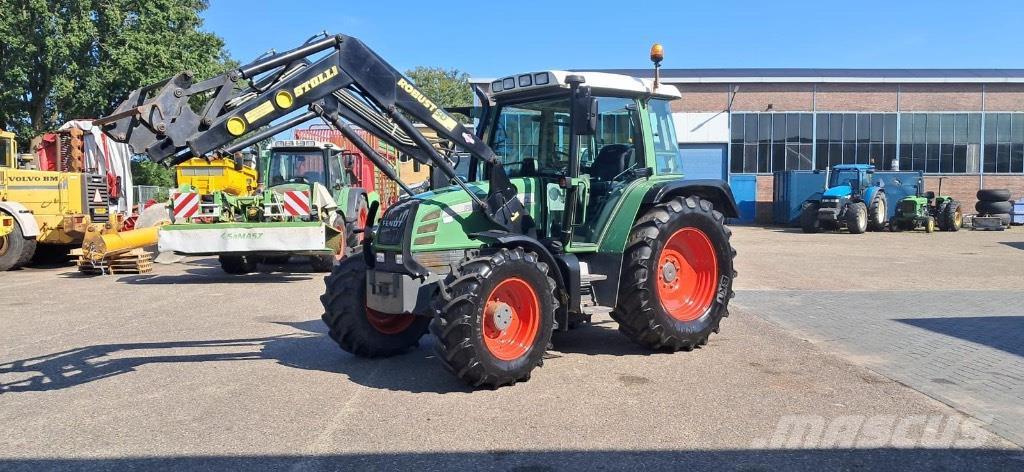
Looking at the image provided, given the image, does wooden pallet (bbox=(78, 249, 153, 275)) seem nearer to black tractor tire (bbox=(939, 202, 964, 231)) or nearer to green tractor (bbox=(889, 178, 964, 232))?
green tractor (bbox=(889, 178, 964, 232))

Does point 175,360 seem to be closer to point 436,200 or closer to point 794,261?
point 436,200

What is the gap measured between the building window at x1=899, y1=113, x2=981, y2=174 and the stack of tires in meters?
7.86

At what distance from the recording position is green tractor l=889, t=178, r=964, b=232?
2881 centimetres

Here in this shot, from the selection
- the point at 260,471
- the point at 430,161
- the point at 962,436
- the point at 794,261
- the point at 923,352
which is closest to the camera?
the point at 260,471

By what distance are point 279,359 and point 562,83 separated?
3491 millimetres

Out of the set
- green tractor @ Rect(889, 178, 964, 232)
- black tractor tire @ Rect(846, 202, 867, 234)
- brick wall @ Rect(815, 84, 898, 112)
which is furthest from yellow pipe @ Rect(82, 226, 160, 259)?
brick wall @ Rect(815, 84, 898, 112)

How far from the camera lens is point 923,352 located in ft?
23.7

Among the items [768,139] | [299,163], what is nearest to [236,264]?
[299,163]

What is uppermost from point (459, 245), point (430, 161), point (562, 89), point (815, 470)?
point (562, 89)

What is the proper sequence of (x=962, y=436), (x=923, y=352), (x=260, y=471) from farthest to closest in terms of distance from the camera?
(x=923, y=352), (x=962, y=436), (x=260, y=471)

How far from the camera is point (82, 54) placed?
1104 inches

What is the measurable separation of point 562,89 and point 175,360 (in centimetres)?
418

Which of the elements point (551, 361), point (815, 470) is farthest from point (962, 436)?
point (551, 361)

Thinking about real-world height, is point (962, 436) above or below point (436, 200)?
below
